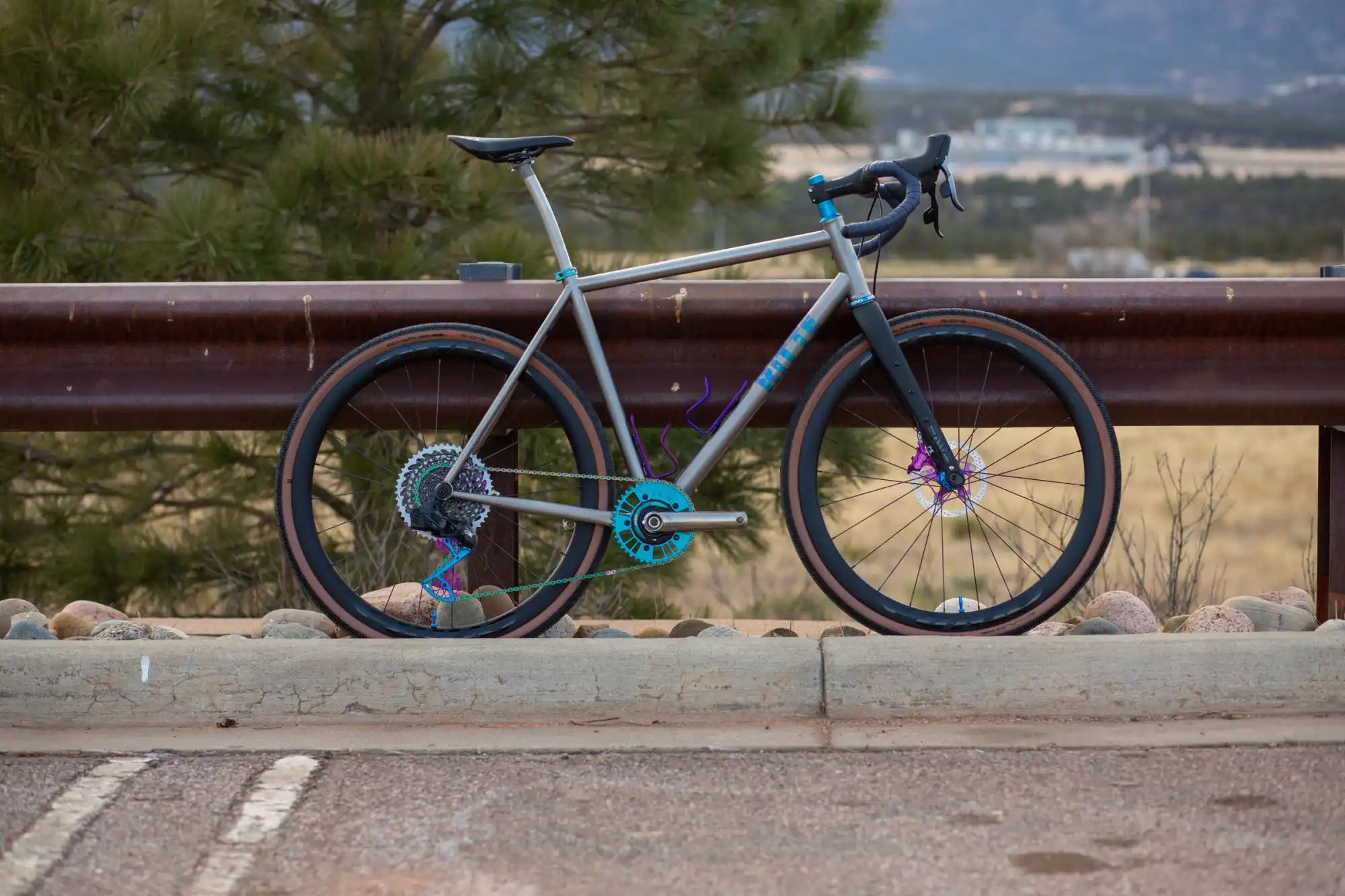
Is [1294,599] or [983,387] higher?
[983,387]

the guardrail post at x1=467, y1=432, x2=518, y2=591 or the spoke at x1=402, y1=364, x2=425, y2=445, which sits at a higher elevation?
the spoke at x1=402, y1=364, x2=425, y2=445

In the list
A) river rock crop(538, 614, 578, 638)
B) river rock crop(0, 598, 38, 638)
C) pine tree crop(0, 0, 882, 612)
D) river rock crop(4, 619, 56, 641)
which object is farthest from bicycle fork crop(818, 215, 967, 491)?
pine tree crop(0, 0, 882, 612)

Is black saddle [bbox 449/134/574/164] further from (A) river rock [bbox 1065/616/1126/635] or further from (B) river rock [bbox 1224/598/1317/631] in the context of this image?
(B) river rock [bbox 1224/598/1317/631]

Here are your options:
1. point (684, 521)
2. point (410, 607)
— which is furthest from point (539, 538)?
point (684, 521)

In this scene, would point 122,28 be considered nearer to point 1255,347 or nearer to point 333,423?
point 333,423

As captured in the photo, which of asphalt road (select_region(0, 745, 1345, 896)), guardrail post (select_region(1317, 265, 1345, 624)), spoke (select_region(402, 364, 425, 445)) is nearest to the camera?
asphalt road (select_region(0, 745, 1345, 896))

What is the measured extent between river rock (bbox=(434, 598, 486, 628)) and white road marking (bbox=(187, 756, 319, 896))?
3.78 feet

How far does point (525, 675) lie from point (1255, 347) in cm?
259

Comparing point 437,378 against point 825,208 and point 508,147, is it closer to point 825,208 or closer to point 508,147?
point 508,147

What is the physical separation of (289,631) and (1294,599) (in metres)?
3.53

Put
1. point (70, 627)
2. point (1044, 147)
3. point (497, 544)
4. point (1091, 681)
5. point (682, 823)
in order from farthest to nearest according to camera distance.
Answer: point (1044, 147) → point (70, 627) → point (497, 544) → point (1091, 681) → point (682, 823)

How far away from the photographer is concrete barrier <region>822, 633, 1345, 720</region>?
4285mm

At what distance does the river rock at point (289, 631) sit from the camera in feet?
16.3

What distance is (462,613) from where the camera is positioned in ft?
17.1
